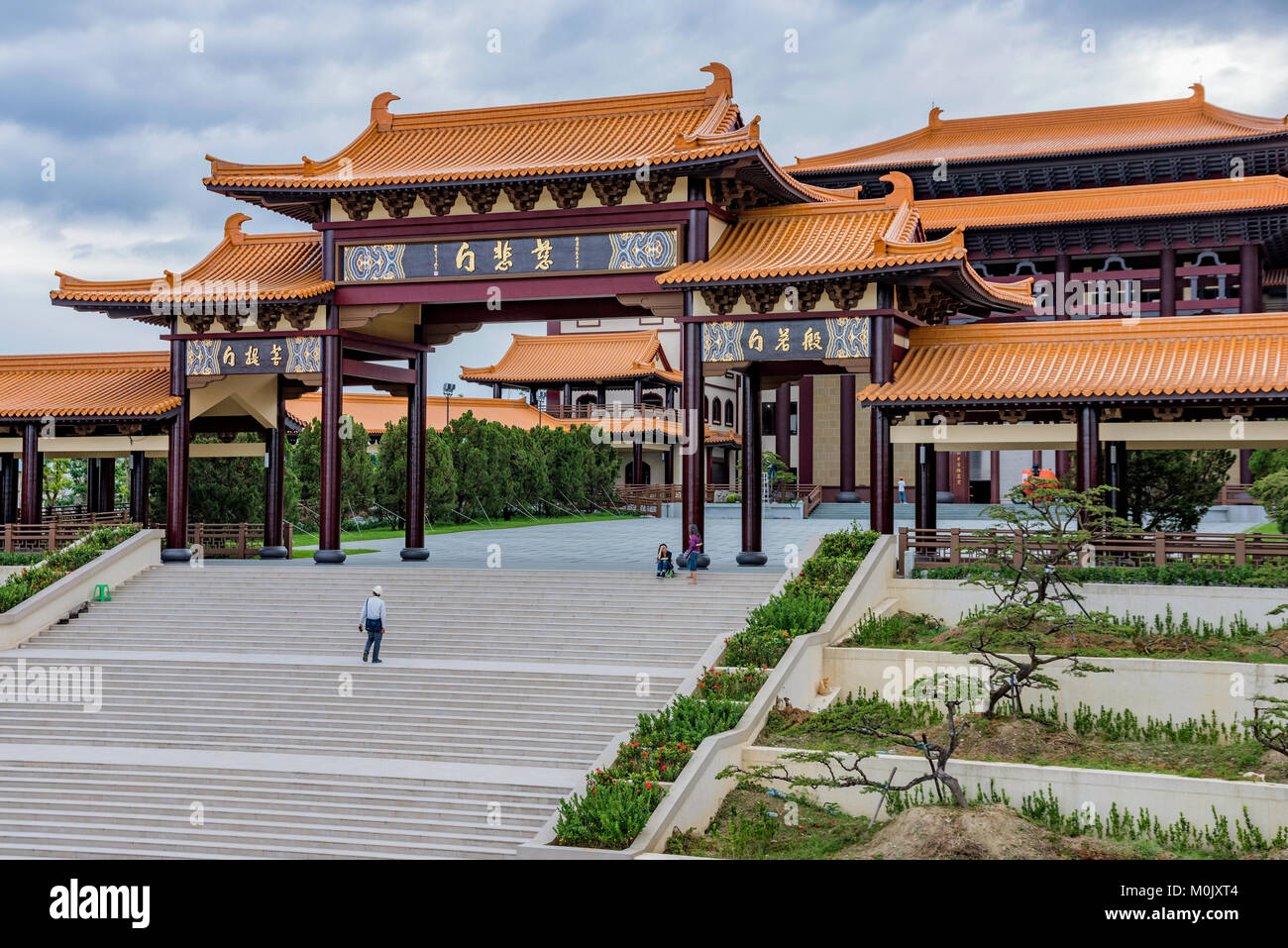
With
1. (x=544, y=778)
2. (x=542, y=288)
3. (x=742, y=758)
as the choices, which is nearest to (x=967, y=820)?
(x=742, y=758)

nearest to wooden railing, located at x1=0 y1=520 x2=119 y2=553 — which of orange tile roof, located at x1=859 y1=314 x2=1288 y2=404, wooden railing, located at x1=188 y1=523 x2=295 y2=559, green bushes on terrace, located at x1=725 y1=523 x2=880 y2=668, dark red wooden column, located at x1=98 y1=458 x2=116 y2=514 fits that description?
wooden railing, located at x1=188 y1=523 x2=295 y2=559

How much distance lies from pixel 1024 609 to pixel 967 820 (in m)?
4.97

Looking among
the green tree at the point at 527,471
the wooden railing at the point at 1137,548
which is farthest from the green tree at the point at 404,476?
the wooden railing at the point at 1137,548

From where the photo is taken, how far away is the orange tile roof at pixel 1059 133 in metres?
42.2

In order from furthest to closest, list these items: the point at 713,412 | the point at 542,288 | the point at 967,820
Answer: the point at 713,412
the point at 542,288
the point at 967,820

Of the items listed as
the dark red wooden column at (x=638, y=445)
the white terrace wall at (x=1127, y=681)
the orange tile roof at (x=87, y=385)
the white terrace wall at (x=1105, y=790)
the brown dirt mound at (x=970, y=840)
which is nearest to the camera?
the brown dirt mound at (x=970, y=840)

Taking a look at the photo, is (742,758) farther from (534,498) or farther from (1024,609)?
(534,498)

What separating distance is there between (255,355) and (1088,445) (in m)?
15.3

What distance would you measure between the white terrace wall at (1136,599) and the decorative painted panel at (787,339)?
4087 millimetres

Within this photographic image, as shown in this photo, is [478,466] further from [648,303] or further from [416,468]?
[648,303]

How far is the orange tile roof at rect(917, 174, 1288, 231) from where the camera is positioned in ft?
127

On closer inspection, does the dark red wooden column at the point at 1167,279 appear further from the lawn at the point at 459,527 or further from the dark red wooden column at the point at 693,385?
the dark red wooden column at the point at 693,385

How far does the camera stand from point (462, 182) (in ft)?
73.6

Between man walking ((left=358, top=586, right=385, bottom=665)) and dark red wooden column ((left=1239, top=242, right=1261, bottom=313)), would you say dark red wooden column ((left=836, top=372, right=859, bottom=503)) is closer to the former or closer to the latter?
dark red wooden column ((left=1239, top=242, right=1261, bottom=313))
